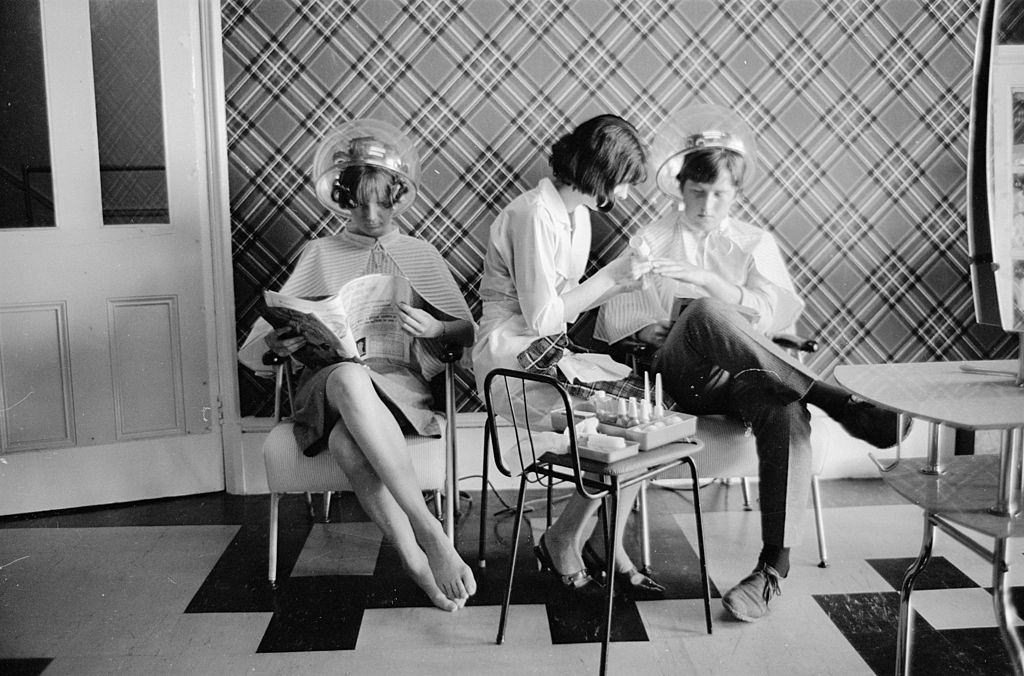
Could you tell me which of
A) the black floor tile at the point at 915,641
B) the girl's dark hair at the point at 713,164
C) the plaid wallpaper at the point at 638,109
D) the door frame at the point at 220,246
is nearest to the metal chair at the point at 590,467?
the black floor tile at the point at 915,641

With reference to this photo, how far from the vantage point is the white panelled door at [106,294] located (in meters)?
2.89

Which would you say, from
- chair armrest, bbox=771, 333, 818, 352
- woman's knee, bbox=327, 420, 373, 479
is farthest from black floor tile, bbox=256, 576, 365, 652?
chair armrest, bbox=771, 333, 818, 352

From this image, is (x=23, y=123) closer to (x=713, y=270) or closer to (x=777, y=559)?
(x=713, y=270)

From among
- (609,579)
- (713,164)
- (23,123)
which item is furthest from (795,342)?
(23,123)

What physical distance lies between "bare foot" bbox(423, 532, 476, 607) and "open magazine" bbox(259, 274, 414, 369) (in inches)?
21.8

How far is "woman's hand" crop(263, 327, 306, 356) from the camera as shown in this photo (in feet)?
8.50

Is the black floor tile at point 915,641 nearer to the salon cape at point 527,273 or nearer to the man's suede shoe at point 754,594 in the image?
the man's suede shoe at point 754,594

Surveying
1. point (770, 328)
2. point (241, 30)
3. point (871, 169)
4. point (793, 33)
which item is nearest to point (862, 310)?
point (871, 169)

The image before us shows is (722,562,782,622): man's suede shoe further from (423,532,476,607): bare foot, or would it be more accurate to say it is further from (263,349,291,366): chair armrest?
(263,349,291,366): chair armrest

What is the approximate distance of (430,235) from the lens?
3.15m

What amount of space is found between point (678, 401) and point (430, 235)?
3.60ft

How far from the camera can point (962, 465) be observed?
1.88 metres

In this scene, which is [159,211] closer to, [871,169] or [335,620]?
[335,620]

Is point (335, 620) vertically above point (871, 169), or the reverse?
point (871, 169)
